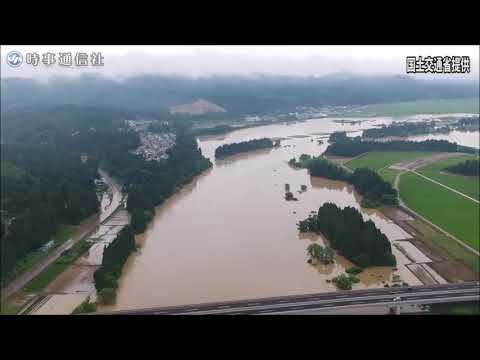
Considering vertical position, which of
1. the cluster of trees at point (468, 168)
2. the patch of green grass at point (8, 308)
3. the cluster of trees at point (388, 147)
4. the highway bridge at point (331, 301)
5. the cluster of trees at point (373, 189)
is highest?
the cluster of trees at point (388, 147)

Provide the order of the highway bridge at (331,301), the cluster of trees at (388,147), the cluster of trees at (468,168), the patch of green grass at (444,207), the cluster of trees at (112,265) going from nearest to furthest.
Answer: the highway bridge at (331,301)
the cluster of trees at (112,265)
the patch of green grass at (444,207)
the cluster of trees at (468,168)
the cluster of trees at (388,147)

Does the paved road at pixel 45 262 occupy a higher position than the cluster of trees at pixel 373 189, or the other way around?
the cluster of trees at pixel 373 189

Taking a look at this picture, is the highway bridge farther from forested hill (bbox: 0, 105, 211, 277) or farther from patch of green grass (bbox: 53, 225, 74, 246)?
patch of green grass (bbox: 53, 225, 74, 246)

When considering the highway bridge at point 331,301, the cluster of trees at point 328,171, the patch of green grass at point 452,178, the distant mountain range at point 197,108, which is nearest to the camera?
the highway bridge at point 331,301

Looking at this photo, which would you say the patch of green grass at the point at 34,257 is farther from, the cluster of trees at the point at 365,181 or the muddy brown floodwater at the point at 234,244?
the cluster of trees at the point at 365,181

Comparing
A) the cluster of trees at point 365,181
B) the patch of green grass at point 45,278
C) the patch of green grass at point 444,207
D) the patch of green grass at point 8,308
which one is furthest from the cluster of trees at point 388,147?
the patch of green grass at point 8,308
